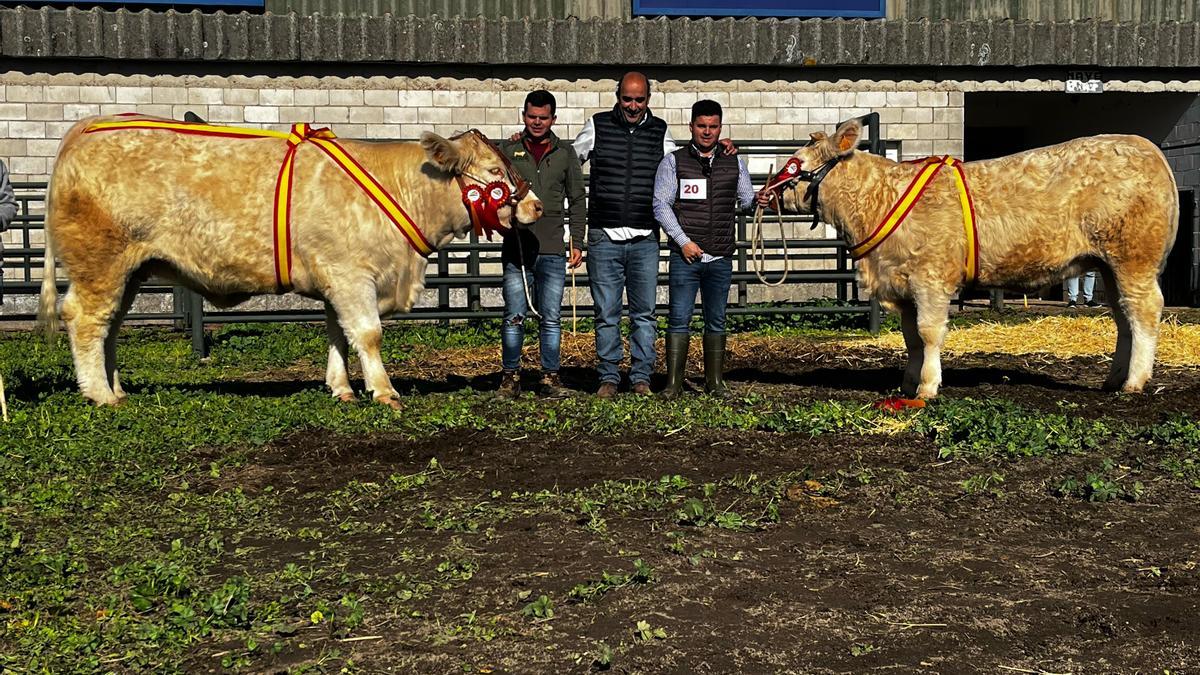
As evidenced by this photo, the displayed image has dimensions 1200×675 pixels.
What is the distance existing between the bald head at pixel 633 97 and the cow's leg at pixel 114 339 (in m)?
3.21

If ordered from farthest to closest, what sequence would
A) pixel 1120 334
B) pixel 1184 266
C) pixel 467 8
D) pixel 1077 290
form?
pixel 1184 266
pixel 1077 290
pixel 467 8
pixel 1120 334

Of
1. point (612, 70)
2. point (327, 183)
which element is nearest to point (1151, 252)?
point (327, 183)

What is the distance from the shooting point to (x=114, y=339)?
8109 millimetres

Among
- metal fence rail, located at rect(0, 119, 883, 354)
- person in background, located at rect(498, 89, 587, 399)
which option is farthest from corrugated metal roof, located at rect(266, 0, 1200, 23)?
person in background, located at rect(498, 89, 587, 399)

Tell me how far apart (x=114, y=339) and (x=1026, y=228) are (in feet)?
18.7

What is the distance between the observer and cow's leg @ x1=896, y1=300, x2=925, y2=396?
8.34m

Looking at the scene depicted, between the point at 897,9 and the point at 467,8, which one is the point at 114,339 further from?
the point at 897,9

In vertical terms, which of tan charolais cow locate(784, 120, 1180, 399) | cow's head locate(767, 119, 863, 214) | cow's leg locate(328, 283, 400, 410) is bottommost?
cow's leg locate(328, 283, 400, 410)

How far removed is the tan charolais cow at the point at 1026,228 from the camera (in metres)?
8.04

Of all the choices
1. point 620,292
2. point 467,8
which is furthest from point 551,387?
point 467,8

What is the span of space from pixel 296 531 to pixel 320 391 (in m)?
3.21

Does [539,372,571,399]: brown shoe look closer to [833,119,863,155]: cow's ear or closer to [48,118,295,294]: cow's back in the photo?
[48,118,295,294]: cow's back

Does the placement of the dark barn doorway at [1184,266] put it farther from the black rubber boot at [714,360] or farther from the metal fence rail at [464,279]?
the black rubber boot at [714,360]

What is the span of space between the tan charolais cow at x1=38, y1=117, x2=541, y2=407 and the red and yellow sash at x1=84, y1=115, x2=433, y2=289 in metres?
0.01
